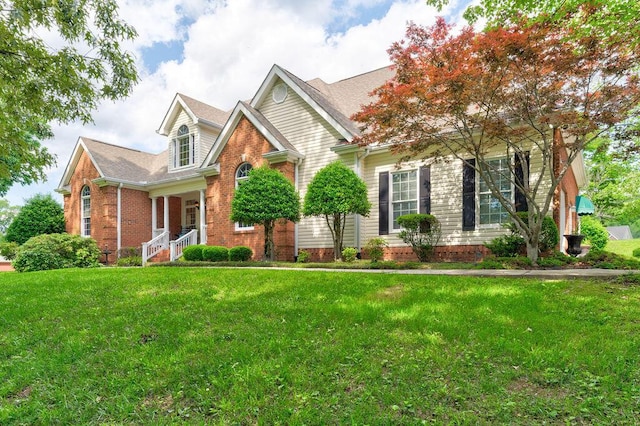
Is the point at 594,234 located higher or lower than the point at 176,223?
lower

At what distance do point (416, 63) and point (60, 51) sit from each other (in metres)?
6.86

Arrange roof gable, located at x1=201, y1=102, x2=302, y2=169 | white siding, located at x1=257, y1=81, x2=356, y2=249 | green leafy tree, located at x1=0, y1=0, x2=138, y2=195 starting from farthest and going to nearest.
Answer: roof gable, located at x1=201, y1=102, x2=302, y2=169
white siding, located at x1=257, y1=81, x2=356, y2=249
green leafy tree, located at x1=0, y1=0, x2=138, y2=195

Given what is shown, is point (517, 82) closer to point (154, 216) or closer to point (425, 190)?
point (425, 190)

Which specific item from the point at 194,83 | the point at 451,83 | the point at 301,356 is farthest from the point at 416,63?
the point at 194,83

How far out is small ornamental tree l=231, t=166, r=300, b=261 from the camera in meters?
11.3

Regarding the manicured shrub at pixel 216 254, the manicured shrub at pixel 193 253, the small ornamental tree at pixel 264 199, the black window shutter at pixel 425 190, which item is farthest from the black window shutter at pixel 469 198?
the manicured shrub at pixel 193 253

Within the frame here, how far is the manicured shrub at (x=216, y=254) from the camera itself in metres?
12.6

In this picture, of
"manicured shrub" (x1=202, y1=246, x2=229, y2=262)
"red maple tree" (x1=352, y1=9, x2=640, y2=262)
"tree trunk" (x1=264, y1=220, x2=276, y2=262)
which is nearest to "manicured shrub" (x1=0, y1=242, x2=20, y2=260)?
"manicured shrub" (x1=202, y1=246, x2=229, y2=262)

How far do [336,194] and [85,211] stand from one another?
45.7ft

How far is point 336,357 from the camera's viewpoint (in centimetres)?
352

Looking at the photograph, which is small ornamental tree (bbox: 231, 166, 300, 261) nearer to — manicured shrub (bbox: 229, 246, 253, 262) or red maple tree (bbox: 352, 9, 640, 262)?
manicured shrub (bbox: 229, 246, 253, 262)

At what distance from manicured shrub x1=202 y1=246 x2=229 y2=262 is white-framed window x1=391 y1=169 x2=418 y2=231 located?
550 cm

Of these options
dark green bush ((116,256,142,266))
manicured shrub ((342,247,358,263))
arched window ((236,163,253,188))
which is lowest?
dark green bush ((116,256,142,266))

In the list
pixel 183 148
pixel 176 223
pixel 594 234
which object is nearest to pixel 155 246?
pixel 176 223
